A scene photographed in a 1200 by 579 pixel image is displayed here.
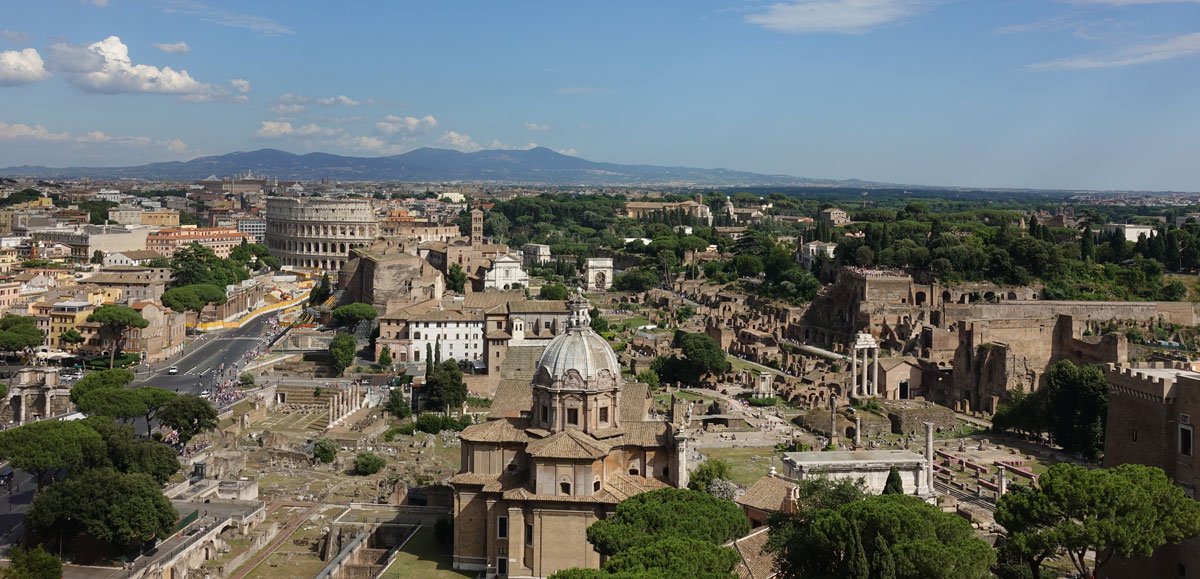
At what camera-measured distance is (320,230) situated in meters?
113

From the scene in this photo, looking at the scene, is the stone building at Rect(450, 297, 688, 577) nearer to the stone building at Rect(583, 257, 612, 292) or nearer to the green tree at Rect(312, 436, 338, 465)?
the green tree at Rect(312, 436, 338, 465)

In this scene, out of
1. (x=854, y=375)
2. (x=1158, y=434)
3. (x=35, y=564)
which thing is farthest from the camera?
(x=854, y=375)

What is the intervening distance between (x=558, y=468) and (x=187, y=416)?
21281mm

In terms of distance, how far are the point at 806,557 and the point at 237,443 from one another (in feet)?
98.3

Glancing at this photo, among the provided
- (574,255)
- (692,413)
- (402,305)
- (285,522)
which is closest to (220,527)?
(285,522)

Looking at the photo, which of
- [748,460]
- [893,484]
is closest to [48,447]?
[748,460]

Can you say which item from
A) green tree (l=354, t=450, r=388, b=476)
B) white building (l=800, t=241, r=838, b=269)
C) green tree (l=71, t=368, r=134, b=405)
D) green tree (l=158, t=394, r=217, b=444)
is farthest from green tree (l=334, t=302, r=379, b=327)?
white building (l=800, t=241, r=838, b=269)

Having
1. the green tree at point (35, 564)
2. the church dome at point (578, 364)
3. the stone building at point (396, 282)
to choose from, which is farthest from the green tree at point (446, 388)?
the green tree at point (35, 564)

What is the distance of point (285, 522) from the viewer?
37562mm

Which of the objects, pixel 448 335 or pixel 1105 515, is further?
pixel 448 335

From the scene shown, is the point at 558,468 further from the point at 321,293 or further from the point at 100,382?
the point at 321,293

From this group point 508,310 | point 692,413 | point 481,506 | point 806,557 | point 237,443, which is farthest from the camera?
point 508,310

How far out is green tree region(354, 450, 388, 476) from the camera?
4275cm

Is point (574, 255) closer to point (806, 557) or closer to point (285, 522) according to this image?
point (285, 522)
